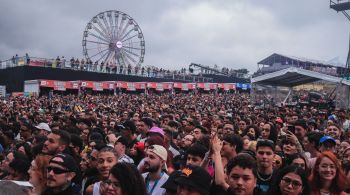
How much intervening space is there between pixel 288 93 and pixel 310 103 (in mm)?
3697

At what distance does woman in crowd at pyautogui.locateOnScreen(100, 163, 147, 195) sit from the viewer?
9.58 feet

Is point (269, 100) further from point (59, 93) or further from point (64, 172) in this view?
point (64, 172)

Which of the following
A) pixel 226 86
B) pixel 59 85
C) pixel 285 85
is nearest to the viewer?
pixel 285 85

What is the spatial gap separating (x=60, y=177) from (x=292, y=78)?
19714 millimetres

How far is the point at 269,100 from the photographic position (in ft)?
72.4

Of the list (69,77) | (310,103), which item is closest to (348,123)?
(310,103)

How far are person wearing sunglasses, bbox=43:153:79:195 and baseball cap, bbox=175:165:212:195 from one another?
1075mm

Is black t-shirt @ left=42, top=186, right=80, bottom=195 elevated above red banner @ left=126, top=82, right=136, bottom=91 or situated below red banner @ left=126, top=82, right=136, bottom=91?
below

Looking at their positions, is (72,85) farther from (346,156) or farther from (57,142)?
(346,156)

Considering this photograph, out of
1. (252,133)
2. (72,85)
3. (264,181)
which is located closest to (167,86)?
(72,85)

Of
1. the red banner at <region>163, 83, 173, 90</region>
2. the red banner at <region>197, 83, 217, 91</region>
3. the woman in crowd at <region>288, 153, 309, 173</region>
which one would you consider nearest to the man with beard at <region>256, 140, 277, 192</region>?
the woman in crowd at <region>288, 153, 309, 173</region>

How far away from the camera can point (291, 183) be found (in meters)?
3.44

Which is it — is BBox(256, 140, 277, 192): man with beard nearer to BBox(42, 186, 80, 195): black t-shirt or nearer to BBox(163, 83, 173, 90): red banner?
BBox(42, 186, 80, 195): black t-shirt

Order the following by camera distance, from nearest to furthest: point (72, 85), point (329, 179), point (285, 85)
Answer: point (329, 179) → point (285, 85) → point (72, 85)
